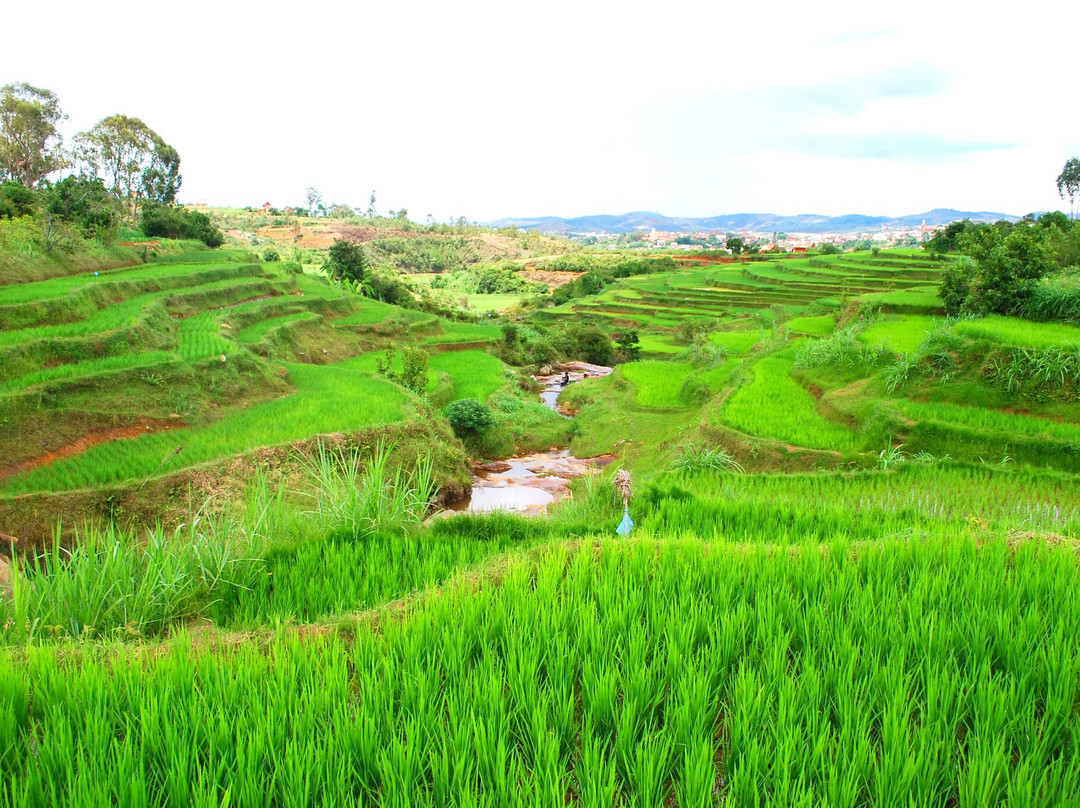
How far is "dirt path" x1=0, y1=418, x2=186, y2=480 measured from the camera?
891 centimetres

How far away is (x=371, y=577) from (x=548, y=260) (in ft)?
250

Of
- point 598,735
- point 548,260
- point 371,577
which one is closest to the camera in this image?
Answer: point 598,735

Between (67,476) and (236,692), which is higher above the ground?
(236,692)

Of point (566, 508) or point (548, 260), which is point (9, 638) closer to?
point (566, 508)

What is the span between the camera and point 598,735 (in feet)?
7.62

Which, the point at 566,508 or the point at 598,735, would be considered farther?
the point at 566,508

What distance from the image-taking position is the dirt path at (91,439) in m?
8.91

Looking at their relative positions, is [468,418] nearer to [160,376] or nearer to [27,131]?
[160,376]

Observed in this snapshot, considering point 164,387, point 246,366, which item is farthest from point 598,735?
point 246,366

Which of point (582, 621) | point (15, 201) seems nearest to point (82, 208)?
point (15, 201)

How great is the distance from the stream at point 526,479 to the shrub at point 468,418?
0.89 m

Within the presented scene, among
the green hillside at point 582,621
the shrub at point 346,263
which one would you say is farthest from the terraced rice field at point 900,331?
the shrub at point 346,263

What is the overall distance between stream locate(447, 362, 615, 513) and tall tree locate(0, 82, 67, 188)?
3376 cm

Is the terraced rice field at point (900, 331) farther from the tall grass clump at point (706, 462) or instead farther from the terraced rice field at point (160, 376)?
the terraced rice field at point (160, 376)
